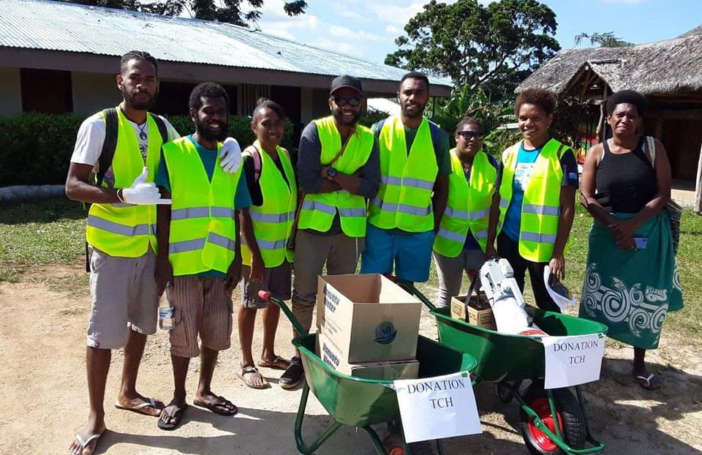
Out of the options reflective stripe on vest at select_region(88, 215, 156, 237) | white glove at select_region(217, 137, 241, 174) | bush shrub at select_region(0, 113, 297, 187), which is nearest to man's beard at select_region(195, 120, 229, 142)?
white glove at select_region(217, 137, 241, 174)

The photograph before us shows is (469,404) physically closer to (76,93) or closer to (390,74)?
(76,93)

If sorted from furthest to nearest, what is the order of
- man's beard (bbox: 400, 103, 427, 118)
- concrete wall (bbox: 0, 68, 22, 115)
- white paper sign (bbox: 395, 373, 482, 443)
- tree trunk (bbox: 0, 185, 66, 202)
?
concrete wall (bbox: 0, 68, 22, 115)
tree trunk (bbox: 0, 185, 66, 202)
man's beard (bbox: 400, 103, 427, 118)
white paper sign (bbox: 395, 373, 482, 443)

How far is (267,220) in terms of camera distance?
359 cm

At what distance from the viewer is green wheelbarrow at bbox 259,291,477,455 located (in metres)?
2.38

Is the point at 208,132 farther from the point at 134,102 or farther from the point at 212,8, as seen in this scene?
the point at 212,8

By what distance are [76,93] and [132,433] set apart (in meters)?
10.4

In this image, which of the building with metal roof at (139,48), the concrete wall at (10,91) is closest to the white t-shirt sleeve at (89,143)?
the building with metal roof at (139,48)

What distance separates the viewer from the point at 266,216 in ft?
11.8

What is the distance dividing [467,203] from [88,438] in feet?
9.02

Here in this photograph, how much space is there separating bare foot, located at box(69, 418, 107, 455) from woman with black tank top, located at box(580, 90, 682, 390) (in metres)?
3.38

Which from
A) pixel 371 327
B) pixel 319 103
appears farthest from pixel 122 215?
pixel 319 103

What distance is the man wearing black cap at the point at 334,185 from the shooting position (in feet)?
11.5

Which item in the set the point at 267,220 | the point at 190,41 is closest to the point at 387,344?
the point at 267,220

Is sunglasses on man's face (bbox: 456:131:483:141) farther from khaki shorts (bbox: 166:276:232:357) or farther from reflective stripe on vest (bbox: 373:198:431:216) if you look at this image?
khaki shorts (bbox: 166:276:232:357)
